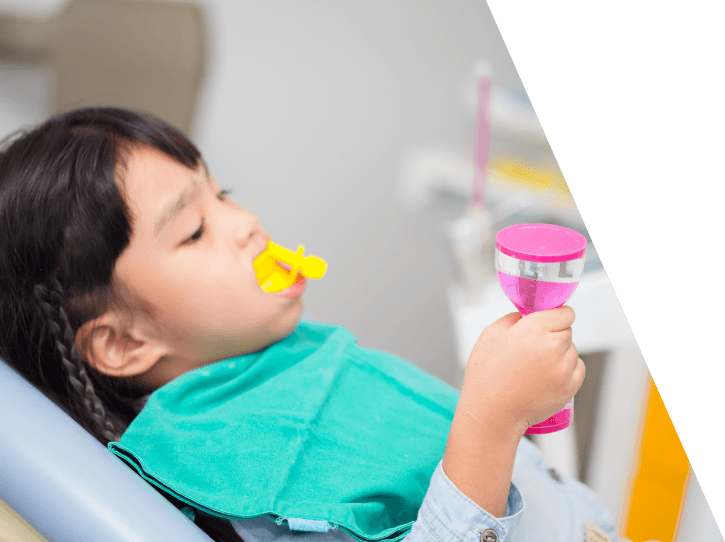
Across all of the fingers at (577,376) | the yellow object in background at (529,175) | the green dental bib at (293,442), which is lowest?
the green dental bib at (293,442)

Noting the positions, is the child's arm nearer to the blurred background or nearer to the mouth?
the mouth

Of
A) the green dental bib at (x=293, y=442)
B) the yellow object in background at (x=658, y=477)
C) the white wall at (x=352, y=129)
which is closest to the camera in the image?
the green dental bib at (x=293, y=442)

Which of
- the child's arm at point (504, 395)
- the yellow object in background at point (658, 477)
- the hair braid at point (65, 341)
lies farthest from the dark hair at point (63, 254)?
the yellow object in background at point (658, 477)

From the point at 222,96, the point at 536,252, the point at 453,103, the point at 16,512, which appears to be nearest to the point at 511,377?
the point at 536,252

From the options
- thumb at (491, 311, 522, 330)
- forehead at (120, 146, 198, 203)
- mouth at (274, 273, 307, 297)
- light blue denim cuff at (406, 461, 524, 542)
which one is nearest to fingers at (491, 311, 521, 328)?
thumb at (491, 311, 522, 330)

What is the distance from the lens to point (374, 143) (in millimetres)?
1158

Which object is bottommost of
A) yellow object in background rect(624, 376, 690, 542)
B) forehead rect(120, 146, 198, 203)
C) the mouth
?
yellow object in background rect(624, 376, 690, 542)

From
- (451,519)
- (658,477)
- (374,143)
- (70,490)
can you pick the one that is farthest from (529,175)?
(70,490)

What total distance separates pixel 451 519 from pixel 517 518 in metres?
0.06

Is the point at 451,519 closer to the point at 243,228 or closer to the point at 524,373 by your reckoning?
the point at 524,373

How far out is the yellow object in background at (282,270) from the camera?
0.60 m

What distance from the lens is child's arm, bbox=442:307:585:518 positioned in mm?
438

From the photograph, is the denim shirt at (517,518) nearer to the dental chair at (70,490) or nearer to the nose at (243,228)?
the dental chair at (70,490)

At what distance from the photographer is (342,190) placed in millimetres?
1157
